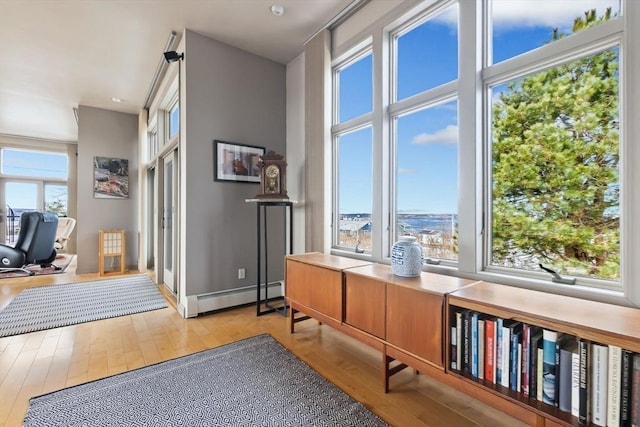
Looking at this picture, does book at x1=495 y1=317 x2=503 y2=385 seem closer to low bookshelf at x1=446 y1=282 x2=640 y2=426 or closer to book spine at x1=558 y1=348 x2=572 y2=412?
low bookshelf at x1=446 y1=282 x2=640 y2=426

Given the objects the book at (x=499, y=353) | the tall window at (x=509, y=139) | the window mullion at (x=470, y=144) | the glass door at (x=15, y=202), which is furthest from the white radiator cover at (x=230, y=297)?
the glass door at (x=15, y=202)

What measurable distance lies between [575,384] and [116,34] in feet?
15.5

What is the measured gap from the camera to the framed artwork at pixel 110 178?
553 centimetres

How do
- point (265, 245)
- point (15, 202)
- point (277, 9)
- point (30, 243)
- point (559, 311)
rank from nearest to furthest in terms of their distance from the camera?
point (559, 311) < point (277, 9) < point (265, 245) < point (30, 243) < point (15, 202)

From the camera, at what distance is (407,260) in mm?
1927

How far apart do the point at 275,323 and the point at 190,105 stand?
2.49 metres

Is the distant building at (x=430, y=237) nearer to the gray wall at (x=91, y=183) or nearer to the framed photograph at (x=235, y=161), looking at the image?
the framed photograph at (x=235, y=161)

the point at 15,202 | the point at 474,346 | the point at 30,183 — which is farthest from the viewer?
the point at 30,183

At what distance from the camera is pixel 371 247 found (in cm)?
282

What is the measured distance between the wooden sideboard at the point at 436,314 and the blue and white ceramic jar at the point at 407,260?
6cm

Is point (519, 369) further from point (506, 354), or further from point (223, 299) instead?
point (223, 299)

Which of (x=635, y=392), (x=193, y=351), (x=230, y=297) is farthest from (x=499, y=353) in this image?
(x=230, y=297)

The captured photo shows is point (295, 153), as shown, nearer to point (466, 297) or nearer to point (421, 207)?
point (421, 207)

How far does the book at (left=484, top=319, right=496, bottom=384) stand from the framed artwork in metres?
6.48
